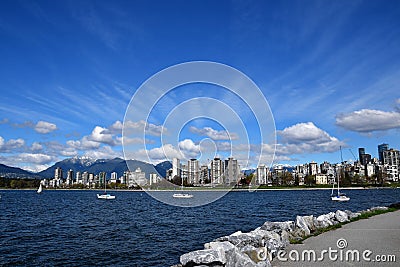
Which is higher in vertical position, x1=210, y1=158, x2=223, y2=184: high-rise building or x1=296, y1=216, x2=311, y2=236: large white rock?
x1=210, y1=158, x2=223, y2=184: high-rise building

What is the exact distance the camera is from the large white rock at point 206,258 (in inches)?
356

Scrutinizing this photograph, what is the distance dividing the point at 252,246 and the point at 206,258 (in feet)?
8.81

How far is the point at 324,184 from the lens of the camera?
196125 mm

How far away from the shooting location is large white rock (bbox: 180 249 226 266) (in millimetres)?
9039

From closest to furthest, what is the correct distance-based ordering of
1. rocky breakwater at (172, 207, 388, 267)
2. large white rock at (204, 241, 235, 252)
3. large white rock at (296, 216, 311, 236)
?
rocky breakwater at (172, 207, 388, 267) < large white rock at (204, 241, 235, 252) < large white rock at (296, 216, 311, 236)

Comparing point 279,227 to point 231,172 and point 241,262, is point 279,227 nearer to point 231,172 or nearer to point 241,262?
point 241,262

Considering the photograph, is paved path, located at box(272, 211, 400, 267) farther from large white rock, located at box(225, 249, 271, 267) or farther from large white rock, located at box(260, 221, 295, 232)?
large white rock, located at box(260, 221, 295, 232)

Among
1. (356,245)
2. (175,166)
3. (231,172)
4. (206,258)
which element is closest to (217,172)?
(231,172)

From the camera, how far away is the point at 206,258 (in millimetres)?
9109

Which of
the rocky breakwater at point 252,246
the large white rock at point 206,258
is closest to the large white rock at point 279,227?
the rocky breakwater at point 252,246

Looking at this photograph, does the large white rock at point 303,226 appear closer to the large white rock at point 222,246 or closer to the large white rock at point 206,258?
the large white rock at point 222,246

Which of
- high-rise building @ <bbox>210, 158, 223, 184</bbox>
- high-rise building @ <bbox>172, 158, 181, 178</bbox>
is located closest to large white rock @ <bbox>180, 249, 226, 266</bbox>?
high-rise building @ <bbox>172, 158, 181, 178</bbox>

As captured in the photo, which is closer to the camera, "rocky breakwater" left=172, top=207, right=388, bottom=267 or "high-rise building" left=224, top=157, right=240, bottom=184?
"rocky breakwater" left=172, top=207, right=388, bottom=267

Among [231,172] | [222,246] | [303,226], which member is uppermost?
[231,172]
